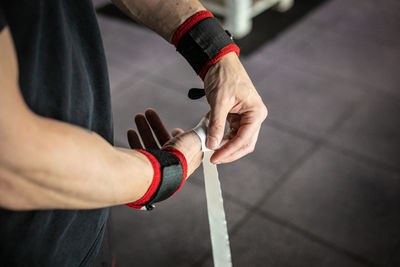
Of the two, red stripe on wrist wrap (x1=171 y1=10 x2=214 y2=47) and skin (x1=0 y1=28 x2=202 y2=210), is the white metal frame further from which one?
skin (x1=0 y1=28 x2=202 y2=210)

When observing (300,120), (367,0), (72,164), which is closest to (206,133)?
(72,164)

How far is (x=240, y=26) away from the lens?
11.4 ft

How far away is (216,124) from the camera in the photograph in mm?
960

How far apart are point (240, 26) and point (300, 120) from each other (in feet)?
3.85

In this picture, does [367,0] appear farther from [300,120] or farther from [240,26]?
[300,120]

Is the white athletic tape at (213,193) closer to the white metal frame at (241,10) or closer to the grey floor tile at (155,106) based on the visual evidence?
the grey floor tile at (155,106)

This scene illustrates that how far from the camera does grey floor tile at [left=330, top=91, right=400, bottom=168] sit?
2.37 meters

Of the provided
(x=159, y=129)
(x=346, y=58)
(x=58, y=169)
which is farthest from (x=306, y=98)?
(x=58, y=169)

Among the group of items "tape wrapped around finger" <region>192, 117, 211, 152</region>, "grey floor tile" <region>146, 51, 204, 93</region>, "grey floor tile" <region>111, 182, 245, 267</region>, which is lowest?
"grey floor tile" <region>111, 182, 245, 267</region>

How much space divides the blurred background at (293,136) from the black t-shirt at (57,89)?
24 centimetres

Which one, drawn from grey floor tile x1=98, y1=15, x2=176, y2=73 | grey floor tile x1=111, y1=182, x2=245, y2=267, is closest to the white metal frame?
grey floor tile x1=98, y1=15, x2=176, y2=73

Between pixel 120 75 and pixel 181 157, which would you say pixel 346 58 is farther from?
pixel 181 157

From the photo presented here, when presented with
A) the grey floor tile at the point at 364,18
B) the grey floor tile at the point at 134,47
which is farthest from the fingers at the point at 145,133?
the grey floor tile at the point at 364,18

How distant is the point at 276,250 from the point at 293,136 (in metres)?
0.79
